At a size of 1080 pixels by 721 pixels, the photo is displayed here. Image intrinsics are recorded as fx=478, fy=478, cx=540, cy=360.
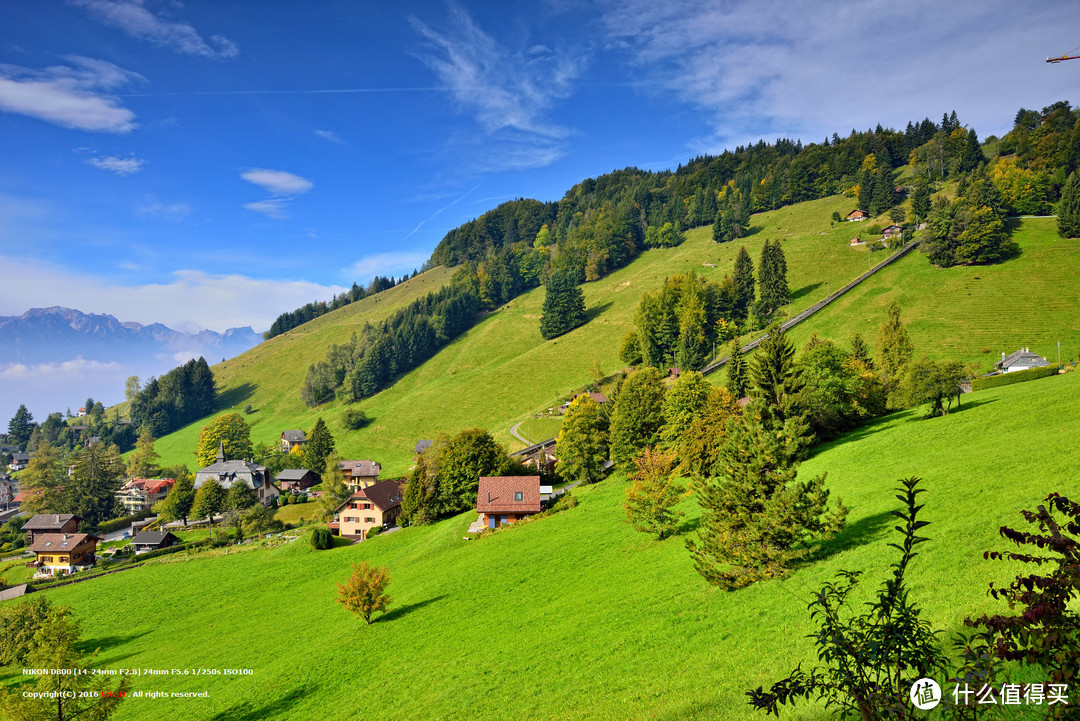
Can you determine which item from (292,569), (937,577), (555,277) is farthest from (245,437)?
(937,577)

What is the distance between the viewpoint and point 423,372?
13475 centimetres

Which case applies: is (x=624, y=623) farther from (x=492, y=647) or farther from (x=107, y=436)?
(x=107, y=436)

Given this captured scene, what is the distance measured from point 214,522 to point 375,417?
122 ft

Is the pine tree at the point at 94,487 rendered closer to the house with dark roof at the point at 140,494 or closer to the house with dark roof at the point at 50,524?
the house with dark roof at the point at 140,494

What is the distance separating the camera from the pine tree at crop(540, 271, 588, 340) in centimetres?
12875

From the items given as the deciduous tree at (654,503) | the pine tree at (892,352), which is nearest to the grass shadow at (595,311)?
the pine tree at (892,352)

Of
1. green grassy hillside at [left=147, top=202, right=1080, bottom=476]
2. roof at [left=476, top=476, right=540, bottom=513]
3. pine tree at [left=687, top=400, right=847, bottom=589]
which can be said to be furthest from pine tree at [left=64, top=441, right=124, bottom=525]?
pine tree at [left=687, top=400, right=847, bottom=589]

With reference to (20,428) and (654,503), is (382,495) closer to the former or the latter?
(654,503)

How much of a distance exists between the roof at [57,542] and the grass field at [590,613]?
32629 mm

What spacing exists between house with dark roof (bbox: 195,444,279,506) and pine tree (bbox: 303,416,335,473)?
7746mm

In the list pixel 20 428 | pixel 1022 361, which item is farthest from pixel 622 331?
pixel 20 428

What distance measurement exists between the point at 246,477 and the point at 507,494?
6365 centimetres

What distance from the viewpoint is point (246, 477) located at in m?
90.7

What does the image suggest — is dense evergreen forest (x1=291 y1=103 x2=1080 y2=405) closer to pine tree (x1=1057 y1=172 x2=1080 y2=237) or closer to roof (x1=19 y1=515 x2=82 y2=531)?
pine tree (x1=1057 y1=172 x2=1080 y2=237)
